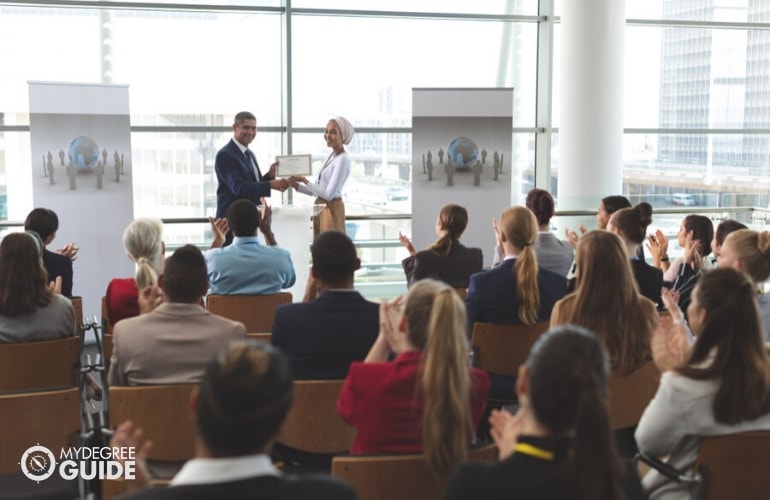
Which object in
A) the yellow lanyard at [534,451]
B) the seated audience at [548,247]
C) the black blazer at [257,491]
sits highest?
the seated audience at [548,247]

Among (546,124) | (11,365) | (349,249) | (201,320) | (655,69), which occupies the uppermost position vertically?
(655,69)

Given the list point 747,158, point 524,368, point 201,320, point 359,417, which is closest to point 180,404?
point 201,320

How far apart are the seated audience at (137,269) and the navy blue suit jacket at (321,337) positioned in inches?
47.1

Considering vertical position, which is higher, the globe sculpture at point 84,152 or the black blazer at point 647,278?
the globe sculpture at point 84,152

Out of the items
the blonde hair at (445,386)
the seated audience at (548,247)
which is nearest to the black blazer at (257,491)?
the blonde hair at (445,386)

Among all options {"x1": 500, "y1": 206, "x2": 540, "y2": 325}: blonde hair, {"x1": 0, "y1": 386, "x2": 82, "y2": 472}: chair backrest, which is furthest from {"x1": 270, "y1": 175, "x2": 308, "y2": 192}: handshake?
{"x1": 0, "y1": 386, "x2": 82, "y2": 472}: chair backrest

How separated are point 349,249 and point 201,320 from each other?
26.1 inches

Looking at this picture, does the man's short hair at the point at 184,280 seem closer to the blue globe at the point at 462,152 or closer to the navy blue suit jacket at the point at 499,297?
the navy blue suit jacket at the point at 499,297

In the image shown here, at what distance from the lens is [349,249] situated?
362 centimetres

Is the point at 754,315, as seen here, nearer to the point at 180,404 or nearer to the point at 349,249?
the point at 349,249

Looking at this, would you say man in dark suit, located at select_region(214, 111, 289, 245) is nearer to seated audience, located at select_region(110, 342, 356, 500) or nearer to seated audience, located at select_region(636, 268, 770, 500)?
seated audience, located at select_region(636, 268, 770, 500)

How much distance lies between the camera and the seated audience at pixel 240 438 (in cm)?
173

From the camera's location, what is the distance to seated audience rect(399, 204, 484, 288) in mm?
5355

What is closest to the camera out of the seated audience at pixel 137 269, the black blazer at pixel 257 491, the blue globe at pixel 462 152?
the black blazer at pixel 257 491
